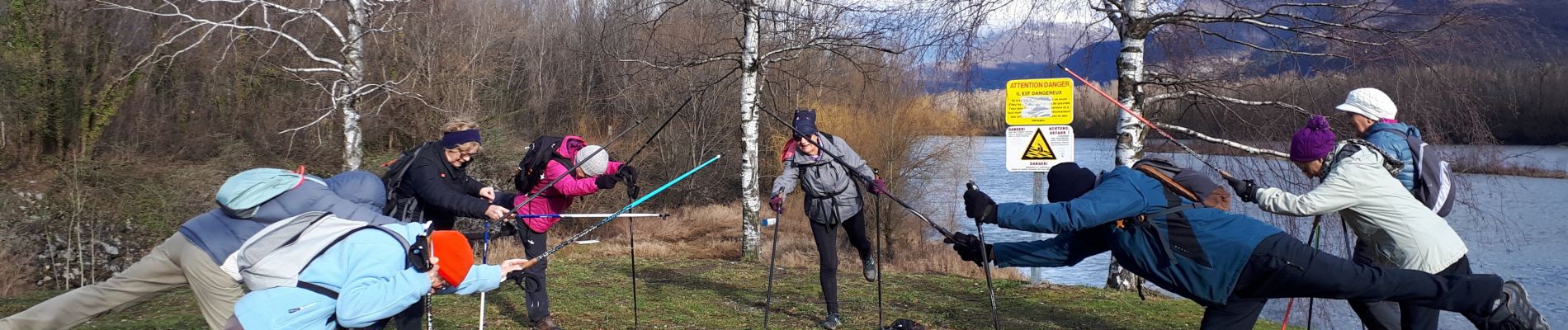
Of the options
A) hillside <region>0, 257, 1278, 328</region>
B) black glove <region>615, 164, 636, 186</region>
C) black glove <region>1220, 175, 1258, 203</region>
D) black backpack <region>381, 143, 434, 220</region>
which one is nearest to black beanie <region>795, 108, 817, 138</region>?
black glove <region>615, 164, 636, 186</region>

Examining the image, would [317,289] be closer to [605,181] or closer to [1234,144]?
[605,181]

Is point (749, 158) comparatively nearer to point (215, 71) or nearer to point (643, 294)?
point (643, 294)

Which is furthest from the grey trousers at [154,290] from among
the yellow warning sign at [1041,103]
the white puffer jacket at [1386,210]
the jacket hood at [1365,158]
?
the yellow warning sign at [1041,103]

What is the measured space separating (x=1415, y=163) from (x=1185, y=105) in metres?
5.67

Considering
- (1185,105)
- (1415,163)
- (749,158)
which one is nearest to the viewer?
(1415,163)

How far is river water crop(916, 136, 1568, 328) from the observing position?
1044cm

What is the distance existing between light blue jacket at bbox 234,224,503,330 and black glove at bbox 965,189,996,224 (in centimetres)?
251

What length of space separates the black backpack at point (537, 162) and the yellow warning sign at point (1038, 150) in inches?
209

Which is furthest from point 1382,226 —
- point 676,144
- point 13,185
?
point 676,144

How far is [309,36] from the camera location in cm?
1847

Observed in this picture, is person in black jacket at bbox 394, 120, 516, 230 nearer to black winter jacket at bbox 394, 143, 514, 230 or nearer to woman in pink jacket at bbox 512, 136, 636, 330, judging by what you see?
black winter jacket at bbox 394, 143, 514, 230

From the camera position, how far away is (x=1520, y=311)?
4.72 m

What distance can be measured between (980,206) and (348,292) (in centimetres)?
282

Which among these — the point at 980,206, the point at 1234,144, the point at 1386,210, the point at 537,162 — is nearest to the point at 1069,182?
the point at 980,206
